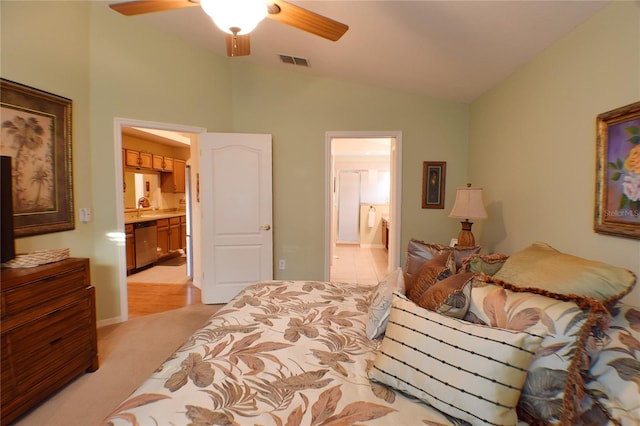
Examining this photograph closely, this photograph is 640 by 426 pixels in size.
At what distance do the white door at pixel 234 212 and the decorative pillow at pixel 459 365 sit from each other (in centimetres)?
267

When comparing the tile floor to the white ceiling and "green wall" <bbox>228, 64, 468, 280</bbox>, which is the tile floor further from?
the white ceiling

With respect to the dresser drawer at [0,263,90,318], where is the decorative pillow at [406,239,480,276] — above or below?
above

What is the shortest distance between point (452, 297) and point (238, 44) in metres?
1.79

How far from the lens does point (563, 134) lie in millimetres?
1827

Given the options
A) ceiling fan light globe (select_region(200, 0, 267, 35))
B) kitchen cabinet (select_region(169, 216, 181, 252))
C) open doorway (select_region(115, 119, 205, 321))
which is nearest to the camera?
ceiling fan light globe (select_region(200, 0, 267, 35))

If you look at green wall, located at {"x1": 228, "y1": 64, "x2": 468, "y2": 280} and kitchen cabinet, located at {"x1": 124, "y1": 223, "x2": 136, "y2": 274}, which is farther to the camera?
kitchen cabinet, located at {"x1": 124, "y1": 223, "x2": 136, "y2": 274}

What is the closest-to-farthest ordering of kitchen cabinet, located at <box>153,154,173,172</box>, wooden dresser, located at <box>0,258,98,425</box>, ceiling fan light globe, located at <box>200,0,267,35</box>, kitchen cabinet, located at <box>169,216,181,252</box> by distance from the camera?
ceiling fan light globe, located at <box>200,0,267,35</box>, wooden dresser, located at <box>0,258,98,425</box>, kitchen cabinet, located at <box>169,216,181,252</box>, kitchen cabinet, located at <box>153,154,173,172</box>

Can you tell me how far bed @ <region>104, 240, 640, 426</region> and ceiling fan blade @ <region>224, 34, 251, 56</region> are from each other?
160 cm

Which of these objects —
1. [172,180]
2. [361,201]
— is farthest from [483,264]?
[172,180]

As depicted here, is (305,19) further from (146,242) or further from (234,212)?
(146,242)

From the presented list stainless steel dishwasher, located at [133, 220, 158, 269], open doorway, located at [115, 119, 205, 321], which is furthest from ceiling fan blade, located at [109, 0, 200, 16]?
stainless steel dishwasher, located at [133, 220, 158, 269]

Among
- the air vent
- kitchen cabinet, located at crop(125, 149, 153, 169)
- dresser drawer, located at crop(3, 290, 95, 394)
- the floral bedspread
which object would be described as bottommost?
dresser drawer, located at crop(3, 290, 95, 394)

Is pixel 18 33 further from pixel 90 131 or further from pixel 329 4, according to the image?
pixel 329 4

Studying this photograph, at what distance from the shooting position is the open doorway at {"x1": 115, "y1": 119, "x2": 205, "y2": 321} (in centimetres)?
317
